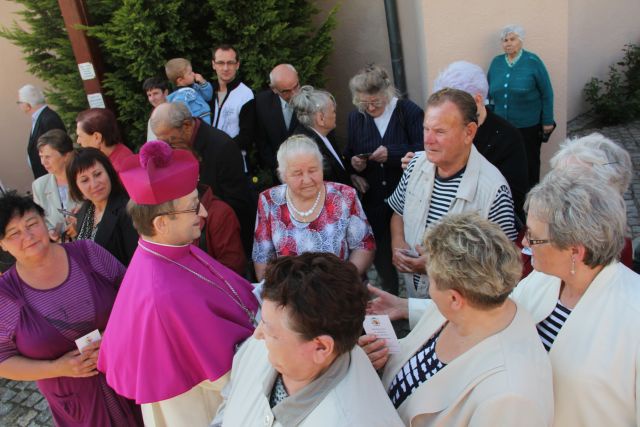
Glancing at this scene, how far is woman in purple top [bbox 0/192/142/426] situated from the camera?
105 inches

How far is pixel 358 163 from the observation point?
4125 millimetres

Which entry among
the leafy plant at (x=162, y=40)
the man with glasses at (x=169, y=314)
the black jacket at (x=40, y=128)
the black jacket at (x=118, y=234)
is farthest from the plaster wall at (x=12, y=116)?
the man with glasses at (x=169, y=314)

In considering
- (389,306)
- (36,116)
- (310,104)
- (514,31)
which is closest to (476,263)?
(389,306)

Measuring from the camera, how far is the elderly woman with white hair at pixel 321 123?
161 inches

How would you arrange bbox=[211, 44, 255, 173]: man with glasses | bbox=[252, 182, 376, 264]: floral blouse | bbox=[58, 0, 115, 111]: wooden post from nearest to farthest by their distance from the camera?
bbox=[252, 182, 376, 264]: floral blouse
bbox=[211, 44, 255, 173]: man with glasses
bbox=[58, 0, 115, 111]: wooden post

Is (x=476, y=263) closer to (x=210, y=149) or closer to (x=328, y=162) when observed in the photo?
(x=328, y=162)

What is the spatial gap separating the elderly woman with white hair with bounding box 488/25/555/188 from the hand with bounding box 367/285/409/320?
11.6ft

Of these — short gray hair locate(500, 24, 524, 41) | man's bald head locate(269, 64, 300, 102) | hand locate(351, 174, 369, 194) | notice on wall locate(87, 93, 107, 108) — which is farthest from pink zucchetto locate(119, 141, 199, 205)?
notice on wall locate(87, 93, 107, 108)

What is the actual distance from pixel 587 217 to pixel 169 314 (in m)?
1.78

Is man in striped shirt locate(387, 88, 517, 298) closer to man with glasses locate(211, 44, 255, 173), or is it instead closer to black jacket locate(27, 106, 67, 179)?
man with glasses locate(211, 44, 255, 173)

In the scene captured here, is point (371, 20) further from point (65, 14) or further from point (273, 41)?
point (65, 14)

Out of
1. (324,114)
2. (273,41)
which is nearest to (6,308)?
(324,114)

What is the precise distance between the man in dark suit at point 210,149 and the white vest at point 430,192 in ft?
4.89

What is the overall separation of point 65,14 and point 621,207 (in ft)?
22.3
